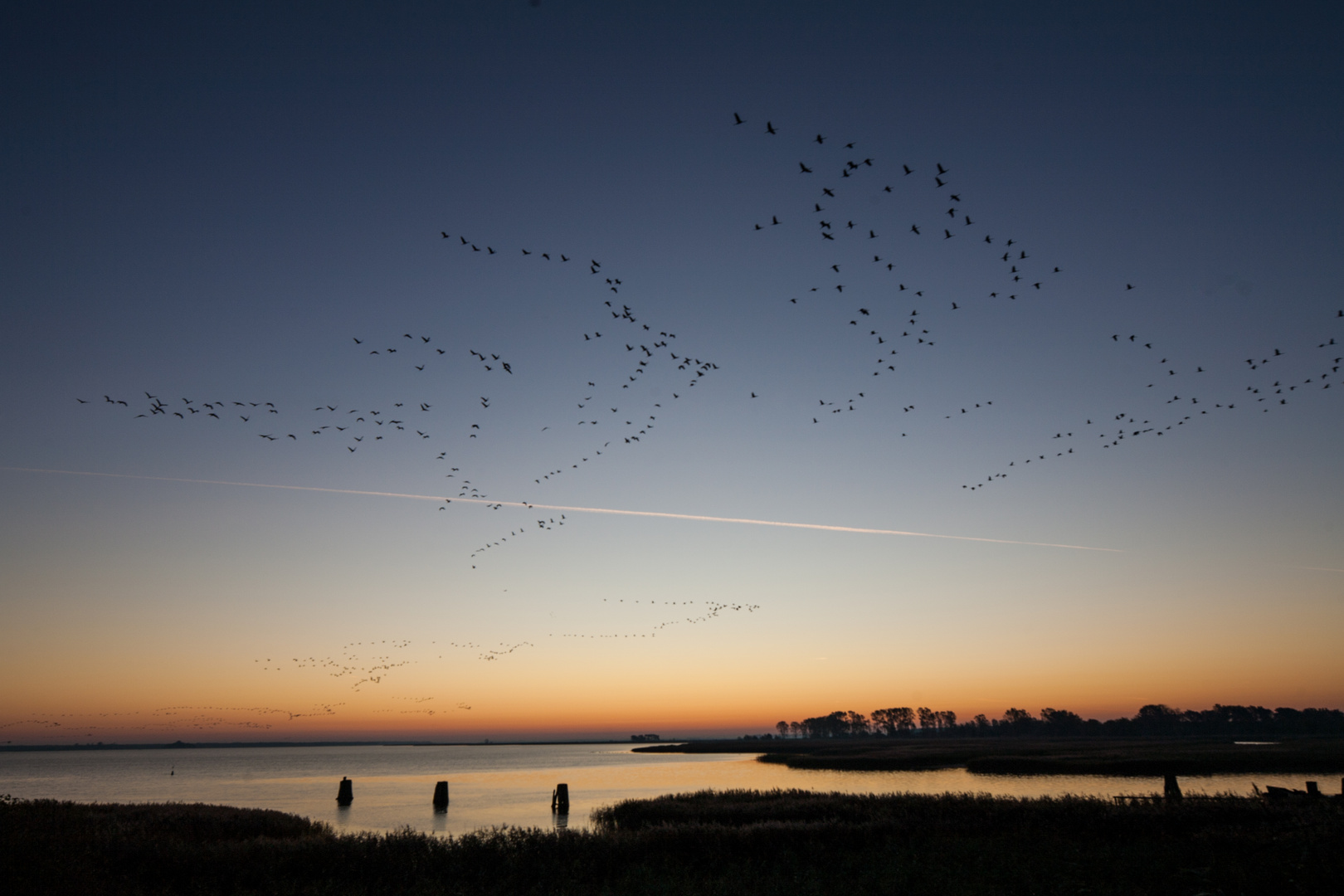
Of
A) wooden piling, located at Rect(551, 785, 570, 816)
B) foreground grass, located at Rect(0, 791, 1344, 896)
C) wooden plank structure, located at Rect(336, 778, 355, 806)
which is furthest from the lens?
wooden plank structure, located at Rect(336, 778, 355, 806)

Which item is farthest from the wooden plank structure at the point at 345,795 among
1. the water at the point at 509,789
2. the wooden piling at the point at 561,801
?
the wooden piling at the point at 561,801

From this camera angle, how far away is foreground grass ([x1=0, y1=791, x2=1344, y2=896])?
16188 millimetres

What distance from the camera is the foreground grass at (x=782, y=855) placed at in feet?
53.1

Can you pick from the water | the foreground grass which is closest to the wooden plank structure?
the water

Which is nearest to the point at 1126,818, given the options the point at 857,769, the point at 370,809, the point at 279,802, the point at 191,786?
the point at 370,809

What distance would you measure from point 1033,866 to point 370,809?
159 ft

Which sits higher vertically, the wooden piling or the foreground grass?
→ the foreground grass

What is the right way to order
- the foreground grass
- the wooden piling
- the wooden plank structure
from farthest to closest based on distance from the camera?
the wooden plank structure, the wooden piling, the foreground grass

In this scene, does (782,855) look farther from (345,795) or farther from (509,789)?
(509,789)

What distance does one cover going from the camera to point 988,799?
91.1 ft

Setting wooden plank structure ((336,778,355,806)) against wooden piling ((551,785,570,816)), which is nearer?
wooden piling ((551,785,570,816))

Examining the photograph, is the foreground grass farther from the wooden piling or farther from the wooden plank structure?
the wooden plank structure

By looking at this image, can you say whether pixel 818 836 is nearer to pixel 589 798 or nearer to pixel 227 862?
pixel 227 862

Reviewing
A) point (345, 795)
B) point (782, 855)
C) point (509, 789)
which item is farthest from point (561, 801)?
point (509, 789)
